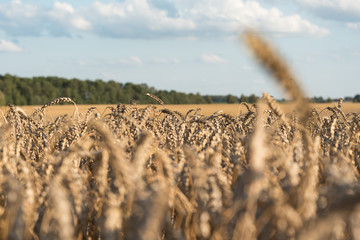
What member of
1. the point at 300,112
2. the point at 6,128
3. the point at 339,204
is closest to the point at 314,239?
the point at 339,204

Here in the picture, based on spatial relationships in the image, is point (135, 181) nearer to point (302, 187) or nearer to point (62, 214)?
point (62, 214)

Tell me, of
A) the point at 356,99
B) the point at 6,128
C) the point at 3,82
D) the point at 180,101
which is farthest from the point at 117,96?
the point at 6,128

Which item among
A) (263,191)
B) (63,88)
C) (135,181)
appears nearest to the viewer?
(135,181)

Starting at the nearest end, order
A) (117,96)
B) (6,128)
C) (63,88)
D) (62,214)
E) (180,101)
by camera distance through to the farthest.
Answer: (62,214)
(6,128)
(180,101)
(117,96)
(63,88)

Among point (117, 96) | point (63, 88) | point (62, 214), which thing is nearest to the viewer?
point (62, 214)

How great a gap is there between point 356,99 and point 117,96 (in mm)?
31722

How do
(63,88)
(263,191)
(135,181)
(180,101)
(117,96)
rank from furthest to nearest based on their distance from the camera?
(63,88), (117,96), (180,101), (263,191), (135,181)

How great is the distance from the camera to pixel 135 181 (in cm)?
129

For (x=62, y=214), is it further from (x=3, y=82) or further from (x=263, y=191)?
(x=3, y=82)

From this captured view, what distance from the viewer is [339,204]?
95cm

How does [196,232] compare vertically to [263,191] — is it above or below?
below

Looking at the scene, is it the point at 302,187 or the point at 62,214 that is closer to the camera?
the point at 62,214

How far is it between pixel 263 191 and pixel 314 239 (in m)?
0.45

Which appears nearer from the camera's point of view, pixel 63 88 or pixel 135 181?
pixel 135 181
